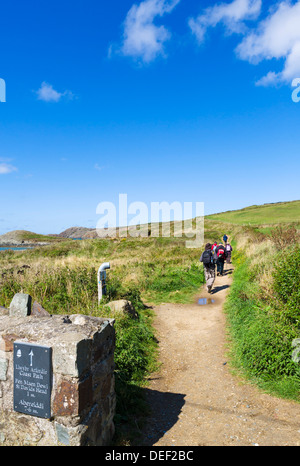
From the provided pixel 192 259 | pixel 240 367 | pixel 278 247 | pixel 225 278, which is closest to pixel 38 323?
pixel 240 367

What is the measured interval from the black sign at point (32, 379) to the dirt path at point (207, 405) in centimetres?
166

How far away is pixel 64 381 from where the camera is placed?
3.04 meters

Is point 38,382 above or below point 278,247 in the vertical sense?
below

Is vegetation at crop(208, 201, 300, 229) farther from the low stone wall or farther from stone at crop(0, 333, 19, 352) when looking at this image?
stone at crop(0, 333, 19, 352)

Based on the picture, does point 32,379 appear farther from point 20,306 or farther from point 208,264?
point 208,264

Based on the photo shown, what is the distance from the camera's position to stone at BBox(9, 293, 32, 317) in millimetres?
3772

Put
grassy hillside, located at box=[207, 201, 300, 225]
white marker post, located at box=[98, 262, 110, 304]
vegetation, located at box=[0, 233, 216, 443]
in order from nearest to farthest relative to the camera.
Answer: vegetation, located at box=[0, 233, 216, 443] → white marker post, located at box=[98, 262, 110, 304] → grassy hillside, located at box=[207, 201, 300, 225]

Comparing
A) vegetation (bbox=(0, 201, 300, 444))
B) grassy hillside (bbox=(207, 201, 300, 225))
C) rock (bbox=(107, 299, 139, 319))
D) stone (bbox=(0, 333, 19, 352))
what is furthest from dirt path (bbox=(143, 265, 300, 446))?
grassy hillside (bbox=(207, 201, 300, 225))

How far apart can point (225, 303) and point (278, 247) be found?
146 inches

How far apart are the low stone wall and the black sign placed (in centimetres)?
2

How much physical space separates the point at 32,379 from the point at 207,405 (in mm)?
2972

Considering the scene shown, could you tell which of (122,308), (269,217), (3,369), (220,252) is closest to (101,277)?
(122,308)

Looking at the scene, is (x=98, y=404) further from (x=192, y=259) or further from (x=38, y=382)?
(x=192, y=259)

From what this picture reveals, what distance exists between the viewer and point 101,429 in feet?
11.5
